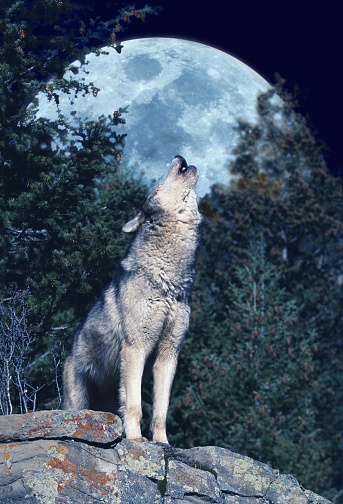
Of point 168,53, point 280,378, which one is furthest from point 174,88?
point 280,378

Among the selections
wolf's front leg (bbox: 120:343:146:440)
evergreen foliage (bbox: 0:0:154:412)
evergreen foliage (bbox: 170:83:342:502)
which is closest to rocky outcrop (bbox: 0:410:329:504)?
wolf's front leg (bbox: 120:343:146:440)

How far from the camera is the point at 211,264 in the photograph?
23.2 metres

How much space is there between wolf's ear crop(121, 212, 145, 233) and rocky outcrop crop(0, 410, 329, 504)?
1.77 metres

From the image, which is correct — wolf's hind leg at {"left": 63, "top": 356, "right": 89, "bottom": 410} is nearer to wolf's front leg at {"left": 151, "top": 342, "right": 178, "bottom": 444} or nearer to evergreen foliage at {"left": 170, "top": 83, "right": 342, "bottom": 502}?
wolf's front leg at {"left": 151, "top": 342, "right": 178, "bottom": 444}

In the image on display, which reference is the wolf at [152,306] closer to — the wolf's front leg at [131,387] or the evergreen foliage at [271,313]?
the wolf's front leg at [131,387]

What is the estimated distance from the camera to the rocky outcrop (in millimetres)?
5379

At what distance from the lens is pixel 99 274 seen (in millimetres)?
10391

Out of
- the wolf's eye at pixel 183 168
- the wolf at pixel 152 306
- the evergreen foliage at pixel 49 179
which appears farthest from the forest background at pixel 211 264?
the wolf's eye at pixel 183 168

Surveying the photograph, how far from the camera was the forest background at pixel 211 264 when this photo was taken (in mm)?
9953

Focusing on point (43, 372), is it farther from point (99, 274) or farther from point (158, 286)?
point (158, 286)

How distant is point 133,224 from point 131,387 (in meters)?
1.55

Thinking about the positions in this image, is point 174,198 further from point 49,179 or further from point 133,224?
point 49,179

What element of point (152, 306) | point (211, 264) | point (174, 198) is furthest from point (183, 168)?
point (211, 264)

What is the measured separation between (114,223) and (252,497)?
593 centimetres
